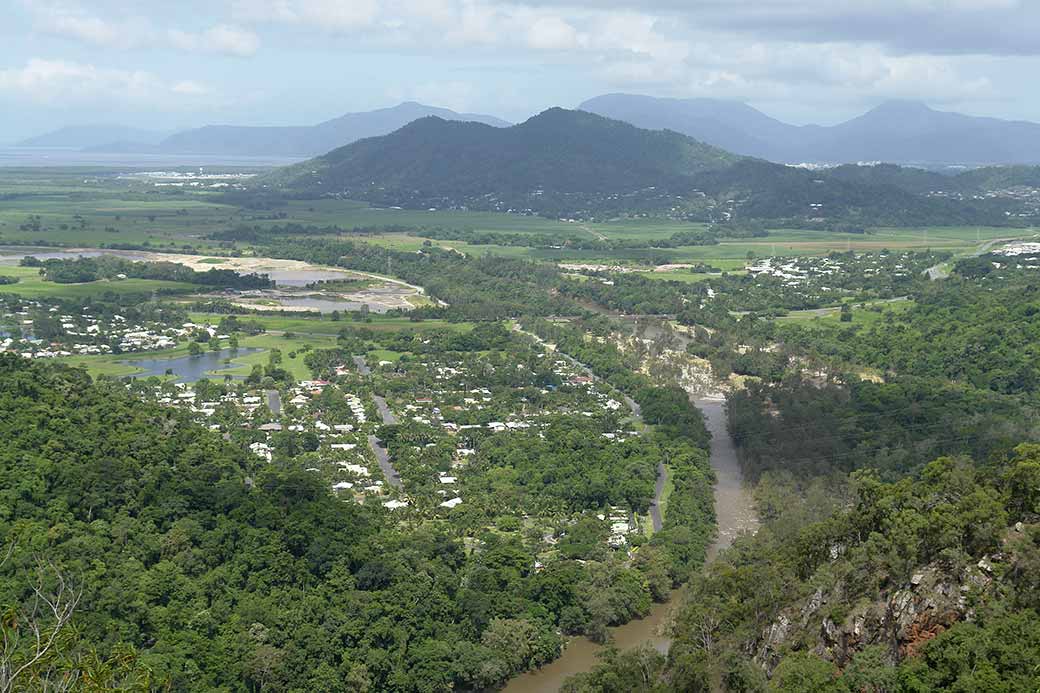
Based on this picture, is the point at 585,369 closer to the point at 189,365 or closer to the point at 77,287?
the point at 189,365

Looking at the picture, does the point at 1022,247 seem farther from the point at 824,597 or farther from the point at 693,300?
the point at 824,597

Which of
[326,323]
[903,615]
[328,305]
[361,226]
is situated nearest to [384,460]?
[903,615]

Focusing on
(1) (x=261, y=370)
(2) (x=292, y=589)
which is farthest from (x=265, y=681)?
(1) (x=261, y=370)

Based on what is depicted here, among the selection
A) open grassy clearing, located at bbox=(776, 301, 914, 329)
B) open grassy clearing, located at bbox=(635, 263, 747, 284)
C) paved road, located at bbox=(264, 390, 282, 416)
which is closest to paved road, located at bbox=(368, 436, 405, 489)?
paved road, located at bbox=(264, 390, 282, 416)

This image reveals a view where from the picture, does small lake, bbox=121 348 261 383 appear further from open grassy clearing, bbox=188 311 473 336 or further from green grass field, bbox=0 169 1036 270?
green grass field, bbox=0 169 1036 270

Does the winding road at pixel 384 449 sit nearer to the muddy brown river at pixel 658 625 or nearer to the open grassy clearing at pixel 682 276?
the muddy brown river at pixel 658 625

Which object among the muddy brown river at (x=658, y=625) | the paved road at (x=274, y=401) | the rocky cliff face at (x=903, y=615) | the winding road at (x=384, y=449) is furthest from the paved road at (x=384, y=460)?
the rocky cliff face at (x=903, y=615)
